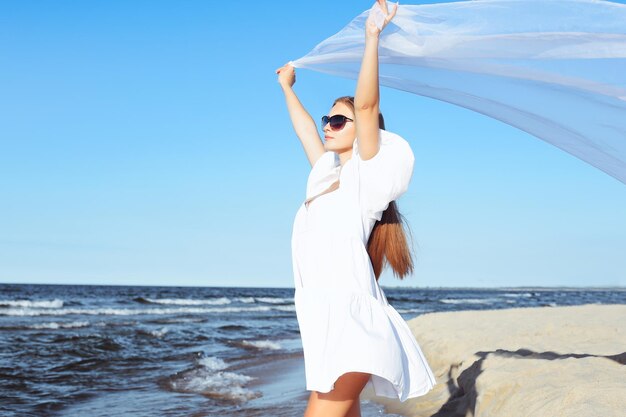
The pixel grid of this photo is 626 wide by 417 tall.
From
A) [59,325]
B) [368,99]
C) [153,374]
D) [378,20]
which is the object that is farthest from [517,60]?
[59,325]

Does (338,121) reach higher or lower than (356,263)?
higher

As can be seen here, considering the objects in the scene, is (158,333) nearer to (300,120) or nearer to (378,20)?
(300,120)

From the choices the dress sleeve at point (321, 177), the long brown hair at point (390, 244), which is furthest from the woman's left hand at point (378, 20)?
the dress sleeve at point (321, 177)

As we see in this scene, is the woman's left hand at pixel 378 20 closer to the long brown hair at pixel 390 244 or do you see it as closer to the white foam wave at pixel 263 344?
the long brown hair at pixel 390 244

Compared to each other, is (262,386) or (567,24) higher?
(567,24)

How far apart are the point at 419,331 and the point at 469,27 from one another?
6552 mm

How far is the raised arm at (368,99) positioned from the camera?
2.51 meters

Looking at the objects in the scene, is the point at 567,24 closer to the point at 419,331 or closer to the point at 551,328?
the point at 551,328

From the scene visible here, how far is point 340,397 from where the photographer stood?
2.49 m

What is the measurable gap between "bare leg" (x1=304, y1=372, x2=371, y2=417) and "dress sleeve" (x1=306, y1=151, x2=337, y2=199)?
2.49ft

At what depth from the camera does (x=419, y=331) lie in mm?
9391

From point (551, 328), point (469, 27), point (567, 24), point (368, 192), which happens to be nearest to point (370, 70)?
point (368, 192)

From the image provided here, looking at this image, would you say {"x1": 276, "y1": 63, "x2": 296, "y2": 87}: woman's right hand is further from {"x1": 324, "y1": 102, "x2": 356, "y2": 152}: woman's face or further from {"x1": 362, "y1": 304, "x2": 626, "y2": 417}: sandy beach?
{"x1": 362, "y1": 304, "x2": 626, "y2": 417}: sandy beach

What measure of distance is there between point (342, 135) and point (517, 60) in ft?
4.10
